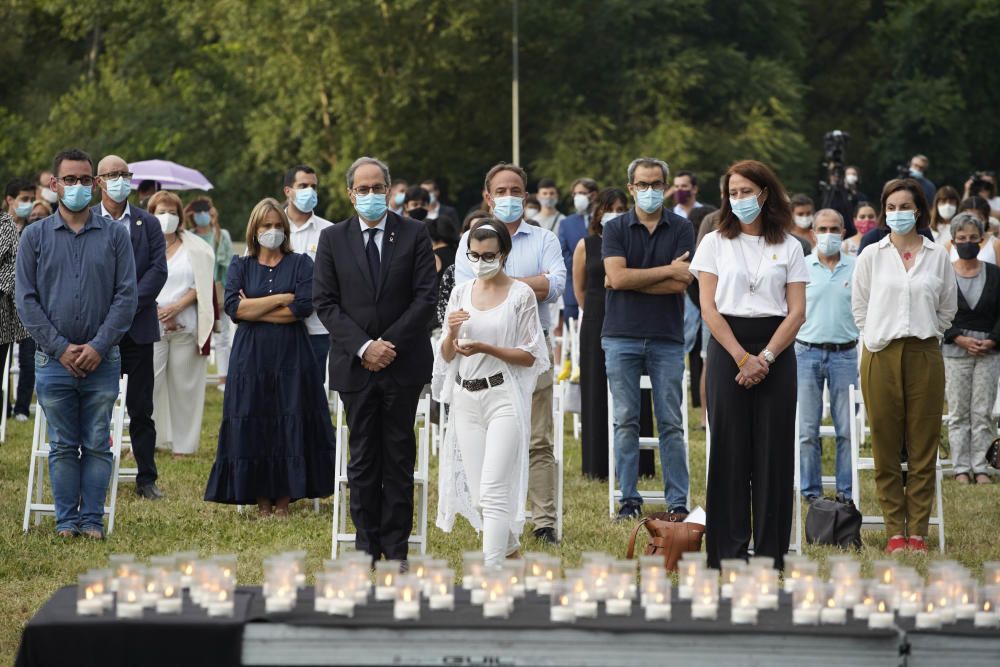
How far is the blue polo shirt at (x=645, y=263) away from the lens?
10.1 m

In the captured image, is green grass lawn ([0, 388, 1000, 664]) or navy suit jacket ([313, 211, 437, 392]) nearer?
navy suit jacket ([313, 211, 437, 392])

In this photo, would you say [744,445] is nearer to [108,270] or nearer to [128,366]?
[108,270]

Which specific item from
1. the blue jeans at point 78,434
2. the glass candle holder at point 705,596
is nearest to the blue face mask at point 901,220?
the glass candle holder at point 705,596

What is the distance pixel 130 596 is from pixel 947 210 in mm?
10276

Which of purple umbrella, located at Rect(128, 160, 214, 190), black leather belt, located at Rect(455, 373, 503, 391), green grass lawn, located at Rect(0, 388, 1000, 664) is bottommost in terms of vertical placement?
green grass lawn, located at Rect(0, 388, 1000, 664)

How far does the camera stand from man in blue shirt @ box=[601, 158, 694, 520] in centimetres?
1006

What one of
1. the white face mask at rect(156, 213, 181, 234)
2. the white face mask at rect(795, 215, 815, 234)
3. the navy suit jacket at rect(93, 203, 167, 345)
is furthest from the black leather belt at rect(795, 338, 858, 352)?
the white face mask at rect(156, 213, 181, 234)

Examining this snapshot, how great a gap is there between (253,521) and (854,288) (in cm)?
408

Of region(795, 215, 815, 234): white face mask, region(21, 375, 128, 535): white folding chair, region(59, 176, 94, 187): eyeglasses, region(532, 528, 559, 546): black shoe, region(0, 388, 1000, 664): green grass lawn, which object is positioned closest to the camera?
region(0, 388, 1000, 664): green grass lawn

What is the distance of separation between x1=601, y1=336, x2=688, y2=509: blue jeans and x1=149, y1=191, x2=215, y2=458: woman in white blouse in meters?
3.95

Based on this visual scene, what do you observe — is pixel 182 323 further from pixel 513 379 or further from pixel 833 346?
pixel 513 379

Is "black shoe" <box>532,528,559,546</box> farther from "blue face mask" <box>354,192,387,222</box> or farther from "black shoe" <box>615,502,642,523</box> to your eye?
"blue face mask" <box>354,192,387,222</box>

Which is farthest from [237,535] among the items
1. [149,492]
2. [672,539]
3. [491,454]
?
[672,539]

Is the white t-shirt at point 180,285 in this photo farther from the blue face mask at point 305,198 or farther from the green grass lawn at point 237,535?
the blue face mask at point 305,198
